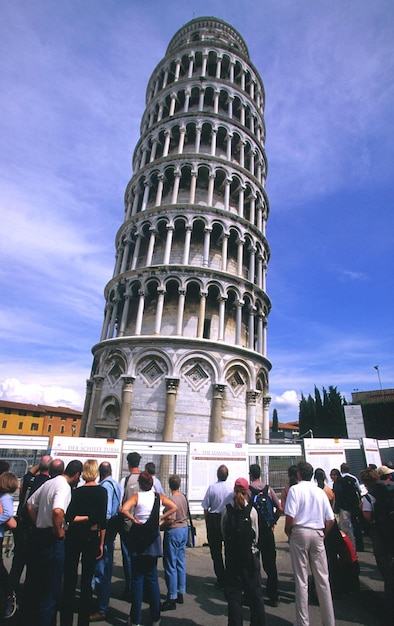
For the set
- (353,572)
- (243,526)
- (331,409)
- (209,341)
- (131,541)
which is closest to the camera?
(243,526)

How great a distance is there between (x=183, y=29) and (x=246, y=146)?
15.8 m

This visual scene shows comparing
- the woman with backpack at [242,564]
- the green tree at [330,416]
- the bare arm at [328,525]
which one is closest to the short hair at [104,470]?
the woman with backpack at [242,564]

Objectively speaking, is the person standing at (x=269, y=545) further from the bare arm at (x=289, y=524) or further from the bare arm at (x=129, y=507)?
the bare arm at (x=129, y=507)

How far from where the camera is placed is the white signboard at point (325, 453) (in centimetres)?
1051

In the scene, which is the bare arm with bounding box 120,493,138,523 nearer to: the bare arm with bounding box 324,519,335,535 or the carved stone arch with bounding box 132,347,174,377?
the bare arm with bounding box 324,519,335,535

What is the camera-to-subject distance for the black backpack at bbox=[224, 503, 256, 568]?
4.21 meters

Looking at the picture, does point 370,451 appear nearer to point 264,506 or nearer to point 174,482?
point 264,506


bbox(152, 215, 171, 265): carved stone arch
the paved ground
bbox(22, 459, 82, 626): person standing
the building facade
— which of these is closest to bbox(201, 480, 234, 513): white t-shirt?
the paved ground

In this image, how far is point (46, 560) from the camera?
4.08 meters

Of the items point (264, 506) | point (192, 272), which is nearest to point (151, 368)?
point (192, 272)

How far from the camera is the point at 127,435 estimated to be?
17.3 meters

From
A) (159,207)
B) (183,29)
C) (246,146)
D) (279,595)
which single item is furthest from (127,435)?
(183,29)

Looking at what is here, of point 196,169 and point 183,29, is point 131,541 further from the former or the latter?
point 183,29

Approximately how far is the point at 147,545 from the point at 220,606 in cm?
202
